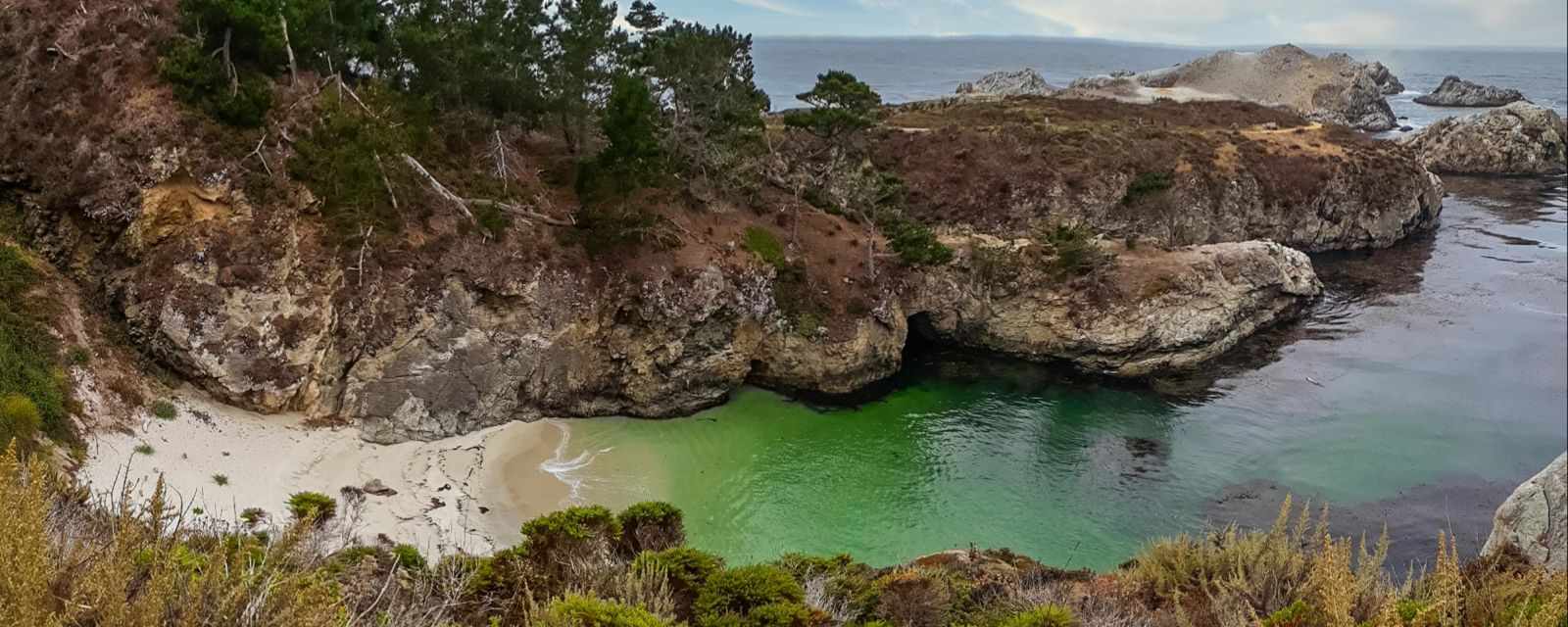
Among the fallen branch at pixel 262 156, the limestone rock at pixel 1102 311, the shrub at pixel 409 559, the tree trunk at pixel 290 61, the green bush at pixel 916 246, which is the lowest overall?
the limestone rock at pixel 1102 311

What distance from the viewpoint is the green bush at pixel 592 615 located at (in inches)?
264

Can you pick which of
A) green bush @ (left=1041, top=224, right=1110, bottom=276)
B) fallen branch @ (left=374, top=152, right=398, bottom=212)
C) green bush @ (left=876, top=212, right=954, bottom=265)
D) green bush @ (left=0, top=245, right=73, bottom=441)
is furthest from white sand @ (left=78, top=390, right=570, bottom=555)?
green bush @ (left=1041, top=224, right=1110, bottom=276)

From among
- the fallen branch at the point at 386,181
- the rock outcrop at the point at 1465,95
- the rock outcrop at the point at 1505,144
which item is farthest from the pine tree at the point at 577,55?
the rock outcrop at the point at 1465,95

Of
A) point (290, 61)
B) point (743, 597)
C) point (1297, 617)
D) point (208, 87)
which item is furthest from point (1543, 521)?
point (208, 87)

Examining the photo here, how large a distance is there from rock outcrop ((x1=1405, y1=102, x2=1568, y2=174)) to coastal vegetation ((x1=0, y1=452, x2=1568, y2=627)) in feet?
247

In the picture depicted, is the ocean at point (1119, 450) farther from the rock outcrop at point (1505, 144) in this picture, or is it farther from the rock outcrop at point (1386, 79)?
the rock outcrop at point (1386, 79)

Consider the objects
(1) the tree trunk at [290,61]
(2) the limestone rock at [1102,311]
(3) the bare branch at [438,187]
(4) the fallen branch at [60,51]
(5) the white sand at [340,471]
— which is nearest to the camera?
(5) the white sand at [340,471]

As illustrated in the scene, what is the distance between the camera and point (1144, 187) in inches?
1800

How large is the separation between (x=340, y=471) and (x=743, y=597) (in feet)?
53.5

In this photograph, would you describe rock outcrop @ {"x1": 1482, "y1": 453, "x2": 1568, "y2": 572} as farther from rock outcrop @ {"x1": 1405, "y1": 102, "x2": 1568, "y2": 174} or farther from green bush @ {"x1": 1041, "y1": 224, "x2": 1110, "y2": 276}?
rock outcrop @ {"x1": 1405, "y1": 102, "x2": 1568, "y2": 174}

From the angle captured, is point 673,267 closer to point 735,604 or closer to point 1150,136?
point 735,604

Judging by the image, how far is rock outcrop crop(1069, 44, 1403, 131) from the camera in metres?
92.3

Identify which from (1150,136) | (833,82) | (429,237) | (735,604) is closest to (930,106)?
(1150,136)

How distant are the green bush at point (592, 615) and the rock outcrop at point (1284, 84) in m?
84.6
